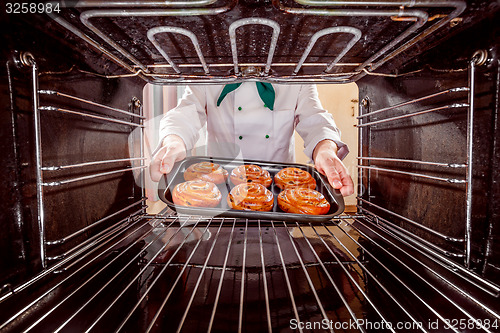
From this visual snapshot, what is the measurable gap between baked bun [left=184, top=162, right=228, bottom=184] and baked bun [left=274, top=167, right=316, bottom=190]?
13.7 inches

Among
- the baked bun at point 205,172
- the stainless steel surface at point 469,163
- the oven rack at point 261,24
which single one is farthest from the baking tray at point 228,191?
the oven rack at point 261,24

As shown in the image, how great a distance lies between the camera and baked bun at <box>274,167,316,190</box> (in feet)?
4.71

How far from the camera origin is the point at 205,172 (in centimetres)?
148

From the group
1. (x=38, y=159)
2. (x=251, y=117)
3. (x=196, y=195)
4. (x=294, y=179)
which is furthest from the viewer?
(x=251, y=117)

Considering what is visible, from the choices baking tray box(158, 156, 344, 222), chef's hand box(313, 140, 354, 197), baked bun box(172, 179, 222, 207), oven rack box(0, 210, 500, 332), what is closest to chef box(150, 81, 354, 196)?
chef's hand box(313, 140, 354, 197)

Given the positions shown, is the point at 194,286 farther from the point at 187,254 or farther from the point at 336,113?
the point at 336,113

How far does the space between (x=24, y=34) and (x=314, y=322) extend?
0.96 meters

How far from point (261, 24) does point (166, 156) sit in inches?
31.8

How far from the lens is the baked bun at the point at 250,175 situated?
153 cm

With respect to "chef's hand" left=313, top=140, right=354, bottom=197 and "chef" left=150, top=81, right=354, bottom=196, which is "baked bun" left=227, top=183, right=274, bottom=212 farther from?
"chef" left=150, top=81, right=354, bottom=196

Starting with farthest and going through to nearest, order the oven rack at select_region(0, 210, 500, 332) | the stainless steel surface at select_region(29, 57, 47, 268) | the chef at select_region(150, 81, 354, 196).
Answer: the chef at select_region(150, 81, 354, 196) → the stainless steel surface at select_region(29, 57, 47, 268) → the oven rack at select_region(0, 210, 500, 332)

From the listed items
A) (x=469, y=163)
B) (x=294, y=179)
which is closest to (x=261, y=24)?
(x=469, y=163)

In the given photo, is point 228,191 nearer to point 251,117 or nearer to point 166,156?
point 166,156

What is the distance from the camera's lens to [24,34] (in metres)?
0.64
